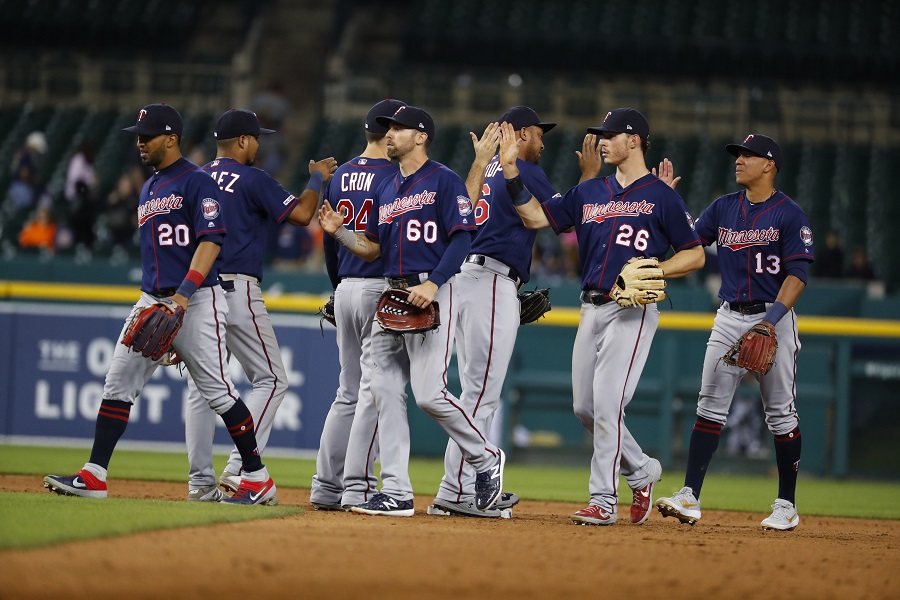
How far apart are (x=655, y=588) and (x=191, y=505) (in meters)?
2.54

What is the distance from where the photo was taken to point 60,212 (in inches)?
591

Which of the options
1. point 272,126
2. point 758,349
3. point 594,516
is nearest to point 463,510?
point 594,516

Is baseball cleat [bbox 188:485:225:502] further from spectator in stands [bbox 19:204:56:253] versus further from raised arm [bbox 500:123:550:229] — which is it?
spectator in stands [bbox 19:204:56:253]

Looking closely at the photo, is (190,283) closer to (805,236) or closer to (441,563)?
(441,563)

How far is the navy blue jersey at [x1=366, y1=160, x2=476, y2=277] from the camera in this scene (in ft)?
19.9

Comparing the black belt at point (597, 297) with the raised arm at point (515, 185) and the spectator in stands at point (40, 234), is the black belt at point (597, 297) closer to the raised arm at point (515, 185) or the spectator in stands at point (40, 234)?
the raised arm at point (515, 185)

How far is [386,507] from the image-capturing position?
20.0 ft

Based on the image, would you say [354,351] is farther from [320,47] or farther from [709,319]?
[320,47]

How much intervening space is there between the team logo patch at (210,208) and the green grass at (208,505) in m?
1.38

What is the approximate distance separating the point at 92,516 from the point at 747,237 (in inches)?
137

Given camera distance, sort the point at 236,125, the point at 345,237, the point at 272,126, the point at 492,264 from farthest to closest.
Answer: the point at 272,126, the point at 236,125, the point at 492,264, the point at 345,237

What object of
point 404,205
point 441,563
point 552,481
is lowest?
point 552,481

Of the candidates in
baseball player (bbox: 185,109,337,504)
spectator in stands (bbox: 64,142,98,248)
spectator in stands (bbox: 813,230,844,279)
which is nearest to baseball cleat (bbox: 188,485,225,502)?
baseball player (bbox: 185,109,337,504)

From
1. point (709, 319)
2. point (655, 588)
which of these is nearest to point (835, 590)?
point (655, 588)
